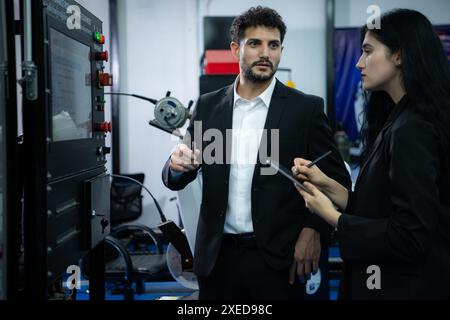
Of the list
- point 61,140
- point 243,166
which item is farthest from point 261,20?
point 61,140

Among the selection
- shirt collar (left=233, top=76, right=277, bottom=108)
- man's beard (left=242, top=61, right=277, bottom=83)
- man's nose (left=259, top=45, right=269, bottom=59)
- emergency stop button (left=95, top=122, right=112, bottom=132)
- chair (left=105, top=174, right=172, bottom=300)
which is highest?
man's nose (left=259, top=45, right=269, bottom=59)

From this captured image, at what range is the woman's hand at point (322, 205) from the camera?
1.18 m

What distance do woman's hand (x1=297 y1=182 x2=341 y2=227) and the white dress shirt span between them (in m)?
0.38

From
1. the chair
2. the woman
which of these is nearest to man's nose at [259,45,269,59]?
the woman

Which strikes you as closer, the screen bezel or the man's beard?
the screen bezel

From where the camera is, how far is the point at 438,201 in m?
1.07

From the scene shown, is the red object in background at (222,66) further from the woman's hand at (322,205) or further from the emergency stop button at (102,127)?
the woman's hand at (322,205)

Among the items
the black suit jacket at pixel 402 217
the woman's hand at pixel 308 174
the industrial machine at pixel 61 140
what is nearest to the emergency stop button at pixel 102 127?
the industrial machine at pixel 61 140

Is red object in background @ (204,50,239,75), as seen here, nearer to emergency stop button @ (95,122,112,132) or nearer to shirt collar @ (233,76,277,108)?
shirt collar @ (233,76,277,108)

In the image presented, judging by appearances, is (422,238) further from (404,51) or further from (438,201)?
(404,51)

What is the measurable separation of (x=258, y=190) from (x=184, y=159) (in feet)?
0.99

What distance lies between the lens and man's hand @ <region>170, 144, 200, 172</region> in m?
1.37

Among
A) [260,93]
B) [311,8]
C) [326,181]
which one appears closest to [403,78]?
[326,181]

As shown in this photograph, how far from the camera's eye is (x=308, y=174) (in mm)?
1288
